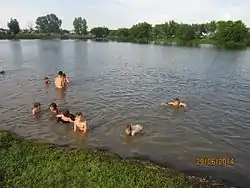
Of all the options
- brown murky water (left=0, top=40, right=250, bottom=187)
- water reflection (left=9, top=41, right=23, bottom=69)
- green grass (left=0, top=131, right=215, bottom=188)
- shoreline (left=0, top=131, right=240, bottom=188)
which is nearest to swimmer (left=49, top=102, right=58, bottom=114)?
brown murky water (left=0, top=40, right=250, bottom=187)

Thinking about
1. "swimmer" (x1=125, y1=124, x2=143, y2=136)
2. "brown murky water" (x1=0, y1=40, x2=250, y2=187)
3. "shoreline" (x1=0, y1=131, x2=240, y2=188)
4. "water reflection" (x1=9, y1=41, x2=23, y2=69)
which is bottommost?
"water reflection" (x1=9, y1=41, x2=23, y2=69)

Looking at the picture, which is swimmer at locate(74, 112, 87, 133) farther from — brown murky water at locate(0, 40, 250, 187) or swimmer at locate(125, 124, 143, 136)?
swimmer at locate(125, 124, 143, 136)

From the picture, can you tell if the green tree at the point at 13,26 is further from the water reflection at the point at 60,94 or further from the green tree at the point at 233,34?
the water reflection at the point at 60,94

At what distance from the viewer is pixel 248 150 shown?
13094 mm

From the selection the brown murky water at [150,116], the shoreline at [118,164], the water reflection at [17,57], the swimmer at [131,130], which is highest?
the shoreline at [118,164]

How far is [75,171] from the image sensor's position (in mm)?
9562

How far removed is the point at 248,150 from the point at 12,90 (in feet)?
60.1
